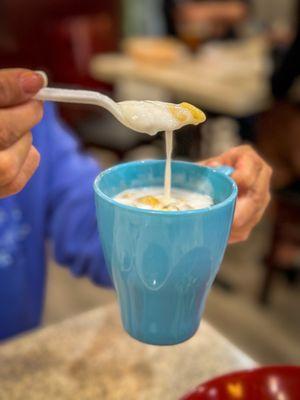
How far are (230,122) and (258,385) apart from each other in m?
3.06

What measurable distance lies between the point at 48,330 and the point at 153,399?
22cm

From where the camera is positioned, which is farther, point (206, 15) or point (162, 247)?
point (206, 15)

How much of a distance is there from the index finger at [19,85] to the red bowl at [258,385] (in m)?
0.38

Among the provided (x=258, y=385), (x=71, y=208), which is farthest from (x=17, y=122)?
(x=71, y=208)

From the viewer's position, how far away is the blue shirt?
1069 millimetres

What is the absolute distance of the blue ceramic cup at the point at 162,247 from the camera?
17.5 inches

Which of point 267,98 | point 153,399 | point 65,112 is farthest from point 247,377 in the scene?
point 65,112

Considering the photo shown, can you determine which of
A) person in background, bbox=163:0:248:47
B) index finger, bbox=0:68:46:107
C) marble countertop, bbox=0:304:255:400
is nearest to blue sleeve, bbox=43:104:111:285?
marble countertop, bbox=0:304:255:400

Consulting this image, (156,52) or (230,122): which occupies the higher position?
(156,52)

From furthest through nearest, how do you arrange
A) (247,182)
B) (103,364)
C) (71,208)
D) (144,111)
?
(71,208) → (103,364) → (247,182) → (144,111)

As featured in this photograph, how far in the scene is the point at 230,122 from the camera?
3568mm

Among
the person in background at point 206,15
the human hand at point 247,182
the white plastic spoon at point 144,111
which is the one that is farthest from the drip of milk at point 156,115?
the person in background at point 206,15

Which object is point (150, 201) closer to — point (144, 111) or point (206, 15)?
point (144, 111)

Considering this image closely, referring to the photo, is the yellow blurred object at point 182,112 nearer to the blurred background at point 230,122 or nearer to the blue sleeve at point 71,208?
the blue sleeve at point 71,208
